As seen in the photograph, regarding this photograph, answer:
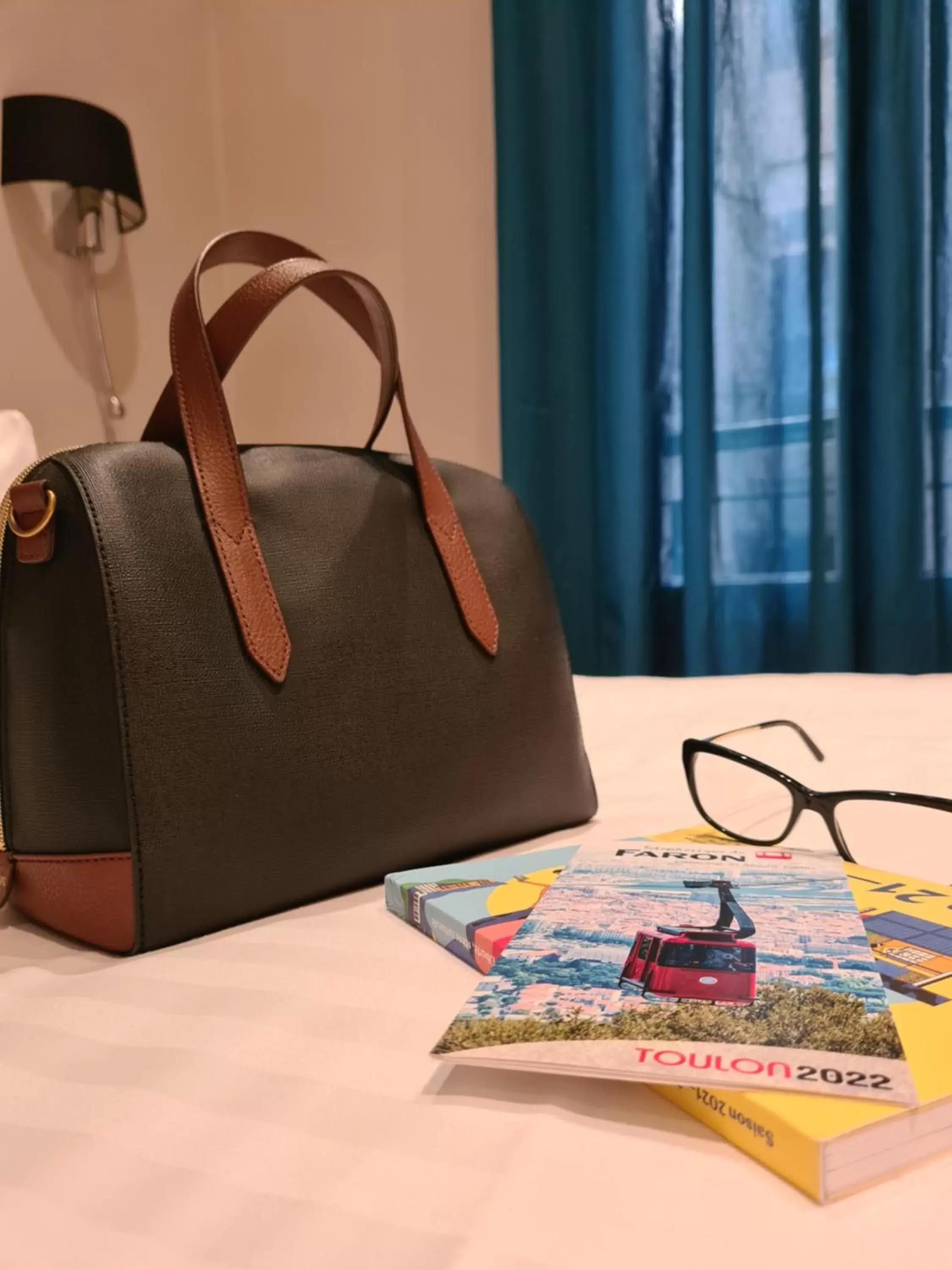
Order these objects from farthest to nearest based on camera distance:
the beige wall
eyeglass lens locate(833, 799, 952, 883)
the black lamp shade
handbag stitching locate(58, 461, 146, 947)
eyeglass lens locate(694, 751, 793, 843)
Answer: the beige wall
the black lamp shade
eyeglass lens locate(694, 751, 793, 843)
eyeglass lens locate(833, 799, 952, 883)
handbag stitching locate(58, 461, 146, 947)

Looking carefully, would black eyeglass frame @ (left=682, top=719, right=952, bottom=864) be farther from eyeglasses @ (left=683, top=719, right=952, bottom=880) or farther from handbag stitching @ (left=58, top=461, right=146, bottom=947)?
handbag stitching @ (left=58, top=461, right=146, bottom=947)

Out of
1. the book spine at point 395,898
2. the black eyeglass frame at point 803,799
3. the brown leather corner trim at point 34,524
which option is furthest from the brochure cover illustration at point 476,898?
the brown leather corner trim at point 34,524

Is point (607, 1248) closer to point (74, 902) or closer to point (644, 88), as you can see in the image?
point (74, 902)

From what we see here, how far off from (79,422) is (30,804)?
1665mm

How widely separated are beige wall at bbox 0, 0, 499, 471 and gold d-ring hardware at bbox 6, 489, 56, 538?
5.01 ft

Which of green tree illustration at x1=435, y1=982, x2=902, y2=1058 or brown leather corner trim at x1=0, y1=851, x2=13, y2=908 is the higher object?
green tree illustration at x1=435, y1=982, x2=902, y2=1058

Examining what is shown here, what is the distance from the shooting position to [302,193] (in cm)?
242

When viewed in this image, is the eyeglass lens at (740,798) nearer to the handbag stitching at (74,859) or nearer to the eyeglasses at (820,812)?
the eyeglasses at (820,812)

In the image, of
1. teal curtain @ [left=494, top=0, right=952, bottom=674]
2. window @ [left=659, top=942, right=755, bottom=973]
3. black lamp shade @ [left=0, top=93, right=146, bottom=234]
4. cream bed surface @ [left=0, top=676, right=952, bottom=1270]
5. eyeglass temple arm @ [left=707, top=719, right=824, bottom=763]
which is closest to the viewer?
cream bed surface @ [left=0, top=676, right=952, bottom=1270]

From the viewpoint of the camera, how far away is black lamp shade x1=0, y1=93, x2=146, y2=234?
169cm

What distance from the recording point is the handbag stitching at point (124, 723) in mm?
525

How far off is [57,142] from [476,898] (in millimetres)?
1655

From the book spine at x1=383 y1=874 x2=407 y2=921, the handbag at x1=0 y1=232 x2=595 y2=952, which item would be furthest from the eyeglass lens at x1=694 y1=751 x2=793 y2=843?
the book spine at x1=383 y1=874 x2=407 y2=921

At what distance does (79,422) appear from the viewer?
205 centimetres
